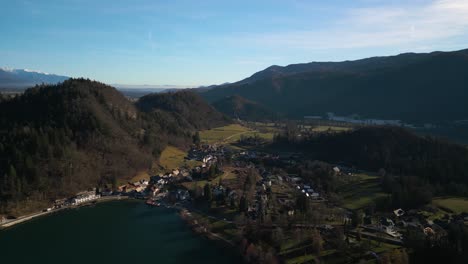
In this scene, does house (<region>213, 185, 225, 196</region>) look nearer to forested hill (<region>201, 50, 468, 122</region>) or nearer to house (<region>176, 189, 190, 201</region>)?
house (<region>176, 189, 190, 201</region>)

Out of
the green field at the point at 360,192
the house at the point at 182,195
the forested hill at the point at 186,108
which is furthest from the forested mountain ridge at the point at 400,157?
the forested hill at the point at 186,108

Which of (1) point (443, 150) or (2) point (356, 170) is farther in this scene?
(2) point (356, 170)

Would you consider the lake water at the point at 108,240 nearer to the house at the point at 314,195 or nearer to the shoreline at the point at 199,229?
the shoreline at the point at 199,229

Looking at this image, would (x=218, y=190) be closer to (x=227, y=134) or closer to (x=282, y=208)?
(x=282, y=208)

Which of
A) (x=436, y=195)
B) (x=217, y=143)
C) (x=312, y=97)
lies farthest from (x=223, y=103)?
(x=436, y=195)

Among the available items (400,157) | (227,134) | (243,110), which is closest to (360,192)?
(400,157)

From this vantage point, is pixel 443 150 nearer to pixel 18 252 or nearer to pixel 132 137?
pixel 132 137
